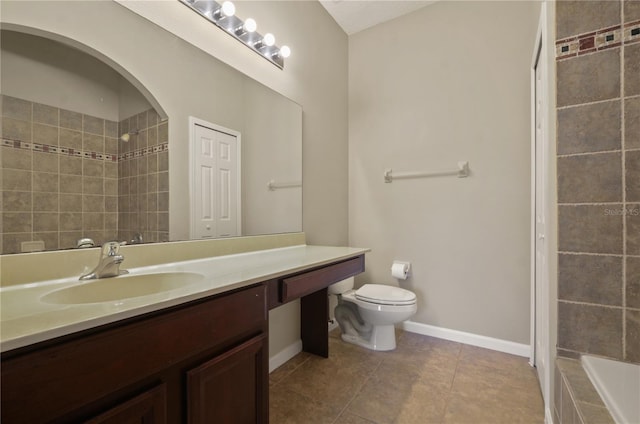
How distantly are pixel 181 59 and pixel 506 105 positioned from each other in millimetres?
2080

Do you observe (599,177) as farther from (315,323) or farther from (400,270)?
(315,323)

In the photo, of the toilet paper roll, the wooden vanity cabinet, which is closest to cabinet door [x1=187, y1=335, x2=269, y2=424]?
the wooden vanity cabinet

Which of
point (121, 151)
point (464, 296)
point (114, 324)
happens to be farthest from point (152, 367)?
point (464, 296)

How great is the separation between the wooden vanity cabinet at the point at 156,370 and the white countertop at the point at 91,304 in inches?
1.1

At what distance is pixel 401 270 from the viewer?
229cm

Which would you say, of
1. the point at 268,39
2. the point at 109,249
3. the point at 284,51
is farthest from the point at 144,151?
the point at 284,51

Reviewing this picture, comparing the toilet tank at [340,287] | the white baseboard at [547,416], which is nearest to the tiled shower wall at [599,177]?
the white baseboard at [547,416]

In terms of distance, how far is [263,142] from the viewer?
176 centimetres

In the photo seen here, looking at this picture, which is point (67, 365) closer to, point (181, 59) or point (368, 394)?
point (181, 59)

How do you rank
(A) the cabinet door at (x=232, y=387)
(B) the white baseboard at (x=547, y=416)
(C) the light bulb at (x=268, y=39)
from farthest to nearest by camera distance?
(C) the light bulb at (x=268, y=39) → (B) the white baseboard at (x=547, y=416) → (A) the cabinet door at (x=232, y=387)

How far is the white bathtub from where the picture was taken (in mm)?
922

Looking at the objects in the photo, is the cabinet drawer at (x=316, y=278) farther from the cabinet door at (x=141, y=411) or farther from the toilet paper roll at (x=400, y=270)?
the toilet paper roll at (x=400, y=270)

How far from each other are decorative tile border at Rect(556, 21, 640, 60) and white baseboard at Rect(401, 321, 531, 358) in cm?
179

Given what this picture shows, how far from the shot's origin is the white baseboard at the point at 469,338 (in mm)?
1987
